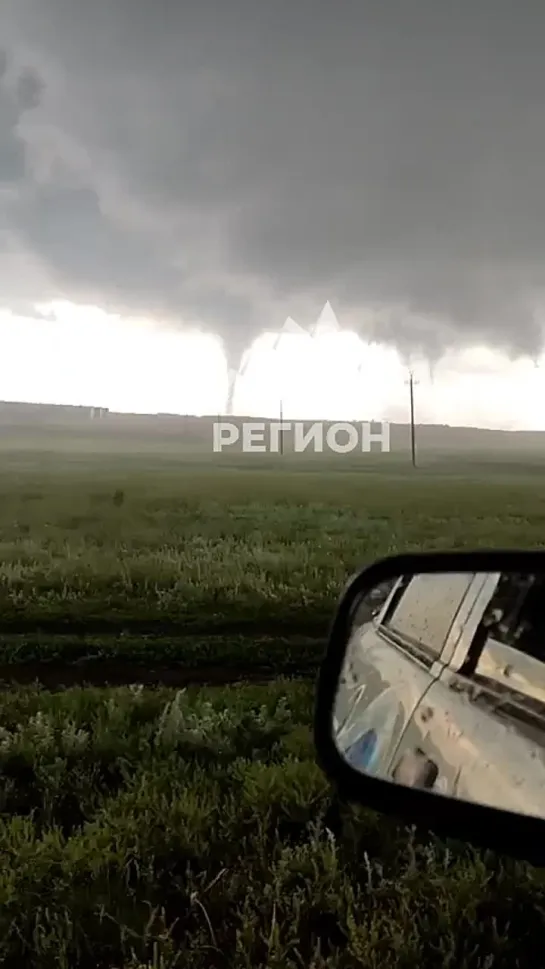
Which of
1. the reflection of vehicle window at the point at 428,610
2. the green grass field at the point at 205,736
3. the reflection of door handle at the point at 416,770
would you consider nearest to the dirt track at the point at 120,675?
the green grass field at the point at 205,736

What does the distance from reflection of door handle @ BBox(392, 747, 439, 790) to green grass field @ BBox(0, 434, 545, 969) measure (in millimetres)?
240

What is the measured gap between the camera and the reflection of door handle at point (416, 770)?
0.81 m

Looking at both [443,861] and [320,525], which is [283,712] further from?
[320,525]

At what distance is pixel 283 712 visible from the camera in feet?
6.10

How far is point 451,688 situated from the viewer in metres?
0.90

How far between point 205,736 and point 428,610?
805 millimetres

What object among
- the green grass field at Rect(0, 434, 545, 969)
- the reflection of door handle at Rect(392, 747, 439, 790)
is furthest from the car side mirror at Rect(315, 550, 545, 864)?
the green grass field at Rect(0, 434, 545, 969)

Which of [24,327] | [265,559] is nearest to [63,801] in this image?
[265,559]

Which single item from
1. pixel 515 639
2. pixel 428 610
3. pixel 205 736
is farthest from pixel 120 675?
pixel 515 639

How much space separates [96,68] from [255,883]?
354 centimetres

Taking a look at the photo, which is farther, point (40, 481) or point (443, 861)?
point (40, 481)

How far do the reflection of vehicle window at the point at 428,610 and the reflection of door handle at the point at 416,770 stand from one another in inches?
5.5

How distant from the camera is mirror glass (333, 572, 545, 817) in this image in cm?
76

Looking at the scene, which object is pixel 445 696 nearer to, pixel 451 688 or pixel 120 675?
pixel 451 688
